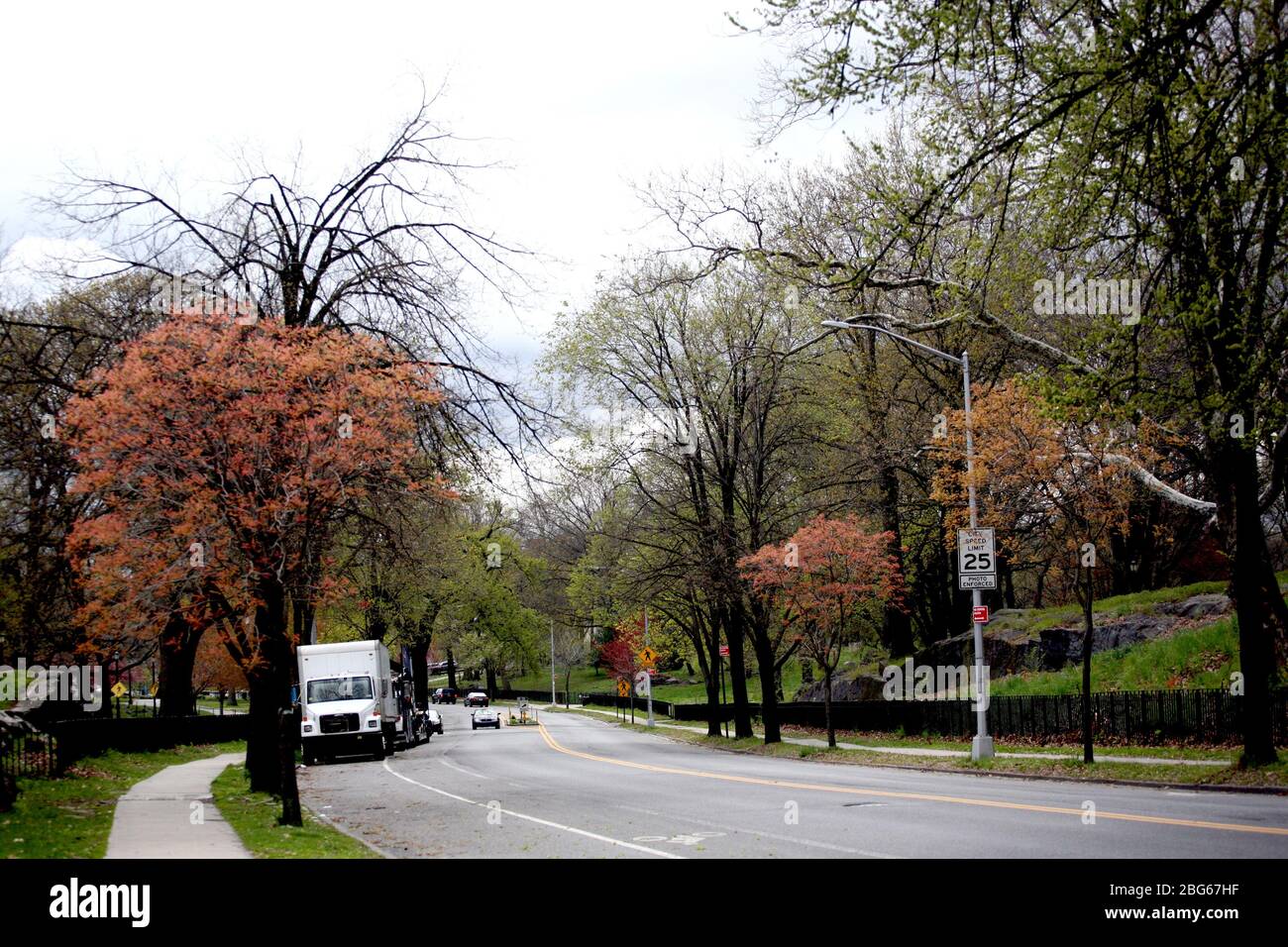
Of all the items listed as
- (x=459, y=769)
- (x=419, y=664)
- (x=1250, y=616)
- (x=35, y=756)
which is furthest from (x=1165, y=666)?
(x=419, y=664)

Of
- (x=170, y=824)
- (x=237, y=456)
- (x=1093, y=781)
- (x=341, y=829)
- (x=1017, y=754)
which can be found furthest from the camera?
(x=1017, y=754)

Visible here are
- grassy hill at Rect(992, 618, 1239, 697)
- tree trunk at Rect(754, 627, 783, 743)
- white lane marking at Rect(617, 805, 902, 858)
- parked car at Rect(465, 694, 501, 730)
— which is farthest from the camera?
parked car at Rect(465, 694, 501, 730)

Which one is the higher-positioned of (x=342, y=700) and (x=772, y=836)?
(x=772, y=836)

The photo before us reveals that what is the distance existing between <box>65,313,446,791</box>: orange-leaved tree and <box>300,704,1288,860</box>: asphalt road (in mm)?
4199

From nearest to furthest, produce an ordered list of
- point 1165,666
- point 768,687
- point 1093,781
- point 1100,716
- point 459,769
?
point 1093,781 → point 1100,716 → point 1165,666 → point 459,769 → point 768,687

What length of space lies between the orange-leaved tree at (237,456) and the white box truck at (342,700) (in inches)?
745

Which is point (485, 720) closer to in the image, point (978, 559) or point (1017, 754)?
point (1017, 754)

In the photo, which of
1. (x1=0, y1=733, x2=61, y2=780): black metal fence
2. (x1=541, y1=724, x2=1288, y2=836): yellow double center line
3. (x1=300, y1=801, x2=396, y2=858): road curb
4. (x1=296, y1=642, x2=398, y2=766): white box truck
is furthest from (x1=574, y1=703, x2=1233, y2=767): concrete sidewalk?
(x1=0, y1=733, x2=61, y2=780): black metal fence

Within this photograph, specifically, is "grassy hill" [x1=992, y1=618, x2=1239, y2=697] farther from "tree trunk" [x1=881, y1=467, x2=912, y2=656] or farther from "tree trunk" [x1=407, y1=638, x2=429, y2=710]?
"tree trunk" [x1=407, y1=638, x2=429, y2=710]

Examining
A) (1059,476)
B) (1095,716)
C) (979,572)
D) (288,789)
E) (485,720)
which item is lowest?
(485,720)

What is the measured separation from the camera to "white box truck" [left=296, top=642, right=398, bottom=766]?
35.6 meters

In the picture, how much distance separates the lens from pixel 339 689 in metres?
36.8

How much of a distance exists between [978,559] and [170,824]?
16.5 meters

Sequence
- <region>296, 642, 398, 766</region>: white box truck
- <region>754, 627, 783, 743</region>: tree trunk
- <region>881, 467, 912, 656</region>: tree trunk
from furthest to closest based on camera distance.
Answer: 1. <region>881, 467, 912, 656</region>: tree trunk
2. <region>754, 627, 783, 743</region>: tree trunk
3. <region>296, 642, 398, 766</region>: white box truck
